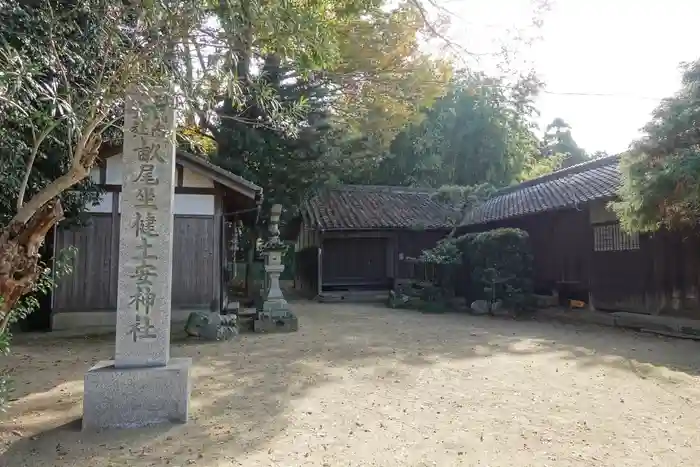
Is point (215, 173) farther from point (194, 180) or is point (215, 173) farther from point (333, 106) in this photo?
point (333, 106)

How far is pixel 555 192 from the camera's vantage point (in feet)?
47.7

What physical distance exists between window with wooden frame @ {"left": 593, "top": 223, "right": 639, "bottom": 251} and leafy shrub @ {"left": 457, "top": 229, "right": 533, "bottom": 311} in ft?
6.20

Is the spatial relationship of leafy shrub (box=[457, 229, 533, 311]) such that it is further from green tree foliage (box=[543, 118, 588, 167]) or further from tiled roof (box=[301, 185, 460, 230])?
green tree foliage (box=[543, 118, 588, 167])

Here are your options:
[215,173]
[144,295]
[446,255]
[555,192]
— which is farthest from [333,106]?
[144,295]

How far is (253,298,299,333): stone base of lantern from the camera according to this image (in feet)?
34.8

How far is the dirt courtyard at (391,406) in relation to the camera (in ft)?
12.9

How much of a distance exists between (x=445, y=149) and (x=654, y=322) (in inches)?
675

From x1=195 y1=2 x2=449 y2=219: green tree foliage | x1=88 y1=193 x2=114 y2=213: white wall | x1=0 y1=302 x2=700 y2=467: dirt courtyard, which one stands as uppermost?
x1=195 y1=2 x2=449 y2=219: green tree foliage

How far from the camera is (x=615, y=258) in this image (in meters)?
11.9

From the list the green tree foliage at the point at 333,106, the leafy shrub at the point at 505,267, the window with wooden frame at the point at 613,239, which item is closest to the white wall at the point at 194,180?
the green tree foliage at the point at 333,106

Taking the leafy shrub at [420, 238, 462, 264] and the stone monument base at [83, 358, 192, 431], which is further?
the leafy shrub at [420, 238, 462, 264]

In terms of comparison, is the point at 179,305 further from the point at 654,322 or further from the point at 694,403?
the point at 654,322

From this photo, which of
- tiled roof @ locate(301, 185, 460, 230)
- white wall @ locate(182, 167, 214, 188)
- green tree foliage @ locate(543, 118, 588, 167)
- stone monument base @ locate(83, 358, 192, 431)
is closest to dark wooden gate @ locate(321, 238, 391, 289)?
tiled roof @ locate(301, 185, 460, 230)

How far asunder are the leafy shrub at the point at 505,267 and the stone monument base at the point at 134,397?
10.3 meters
